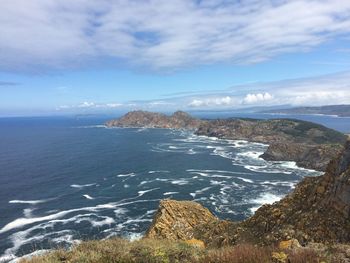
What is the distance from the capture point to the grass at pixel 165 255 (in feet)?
35.3

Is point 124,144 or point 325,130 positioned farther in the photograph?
point 325,130

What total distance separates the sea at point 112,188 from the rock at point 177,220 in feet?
30.2

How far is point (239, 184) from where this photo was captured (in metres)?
83.7

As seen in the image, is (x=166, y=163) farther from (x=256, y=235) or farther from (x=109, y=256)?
(x=109, y=256)

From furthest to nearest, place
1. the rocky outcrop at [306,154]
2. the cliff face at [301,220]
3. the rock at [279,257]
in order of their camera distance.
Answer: the rocky outcrop at [306,154] < the cliff face at [301,220] < the rock at [279,257]

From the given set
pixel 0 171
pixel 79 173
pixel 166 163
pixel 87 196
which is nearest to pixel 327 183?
pixel 87 196

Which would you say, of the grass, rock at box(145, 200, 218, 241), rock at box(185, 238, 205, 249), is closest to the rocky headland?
Answer: rock at box(145, 200, 218, 241)

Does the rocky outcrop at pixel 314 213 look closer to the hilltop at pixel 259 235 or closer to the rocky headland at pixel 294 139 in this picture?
the hilltop at pixel 259 235

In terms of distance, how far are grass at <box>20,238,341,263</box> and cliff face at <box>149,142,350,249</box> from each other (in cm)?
1003

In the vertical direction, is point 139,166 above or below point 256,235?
below

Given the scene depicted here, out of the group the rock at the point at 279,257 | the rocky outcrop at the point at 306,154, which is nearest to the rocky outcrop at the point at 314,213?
the rock at the point at 279,257

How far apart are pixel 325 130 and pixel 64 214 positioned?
15396cm

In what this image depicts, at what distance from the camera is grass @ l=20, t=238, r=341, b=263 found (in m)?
10.8

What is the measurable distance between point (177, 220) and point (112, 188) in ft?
173
